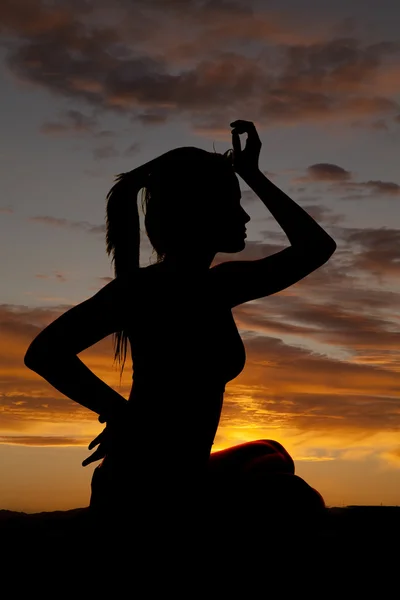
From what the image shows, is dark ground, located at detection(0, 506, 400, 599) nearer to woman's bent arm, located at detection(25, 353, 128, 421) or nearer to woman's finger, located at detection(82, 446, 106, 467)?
woman's finger, located at detection(82, 446, 106, 467)

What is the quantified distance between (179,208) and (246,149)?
526mm

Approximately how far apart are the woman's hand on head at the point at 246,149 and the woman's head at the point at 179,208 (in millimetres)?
56

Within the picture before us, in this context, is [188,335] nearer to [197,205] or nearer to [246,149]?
[197,205]

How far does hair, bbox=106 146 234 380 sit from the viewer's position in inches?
178

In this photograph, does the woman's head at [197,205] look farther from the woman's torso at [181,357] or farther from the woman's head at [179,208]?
the woman's torso at [181,357]

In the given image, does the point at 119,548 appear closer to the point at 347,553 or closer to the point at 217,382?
the point at 217,382

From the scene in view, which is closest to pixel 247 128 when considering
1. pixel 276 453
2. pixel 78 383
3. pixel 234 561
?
pixel 78 383

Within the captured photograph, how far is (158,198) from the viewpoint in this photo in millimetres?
4586

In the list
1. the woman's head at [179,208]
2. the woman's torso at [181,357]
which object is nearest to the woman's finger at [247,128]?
the woman's head at [179,208]

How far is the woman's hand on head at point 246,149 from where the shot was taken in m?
4.58

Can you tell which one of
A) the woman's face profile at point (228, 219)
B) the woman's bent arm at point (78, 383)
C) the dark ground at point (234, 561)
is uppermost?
the woman's face profile at point (228, 219)

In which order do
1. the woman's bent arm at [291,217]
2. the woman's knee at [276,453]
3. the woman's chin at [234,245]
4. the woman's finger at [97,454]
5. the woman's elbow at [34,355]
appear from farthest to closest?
→ the woman's knee at [276,453] → the woman's chin at [234,245] → the woman's bent arm at [291,217] → the woman's finger at [97,454] → the woman's elbow at [34,355]

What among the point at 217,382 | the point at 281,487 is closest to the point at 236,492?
the point at 281,487

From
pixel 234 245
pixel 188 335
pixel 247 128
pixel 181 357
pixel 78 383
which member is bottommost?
pixel 78 383
